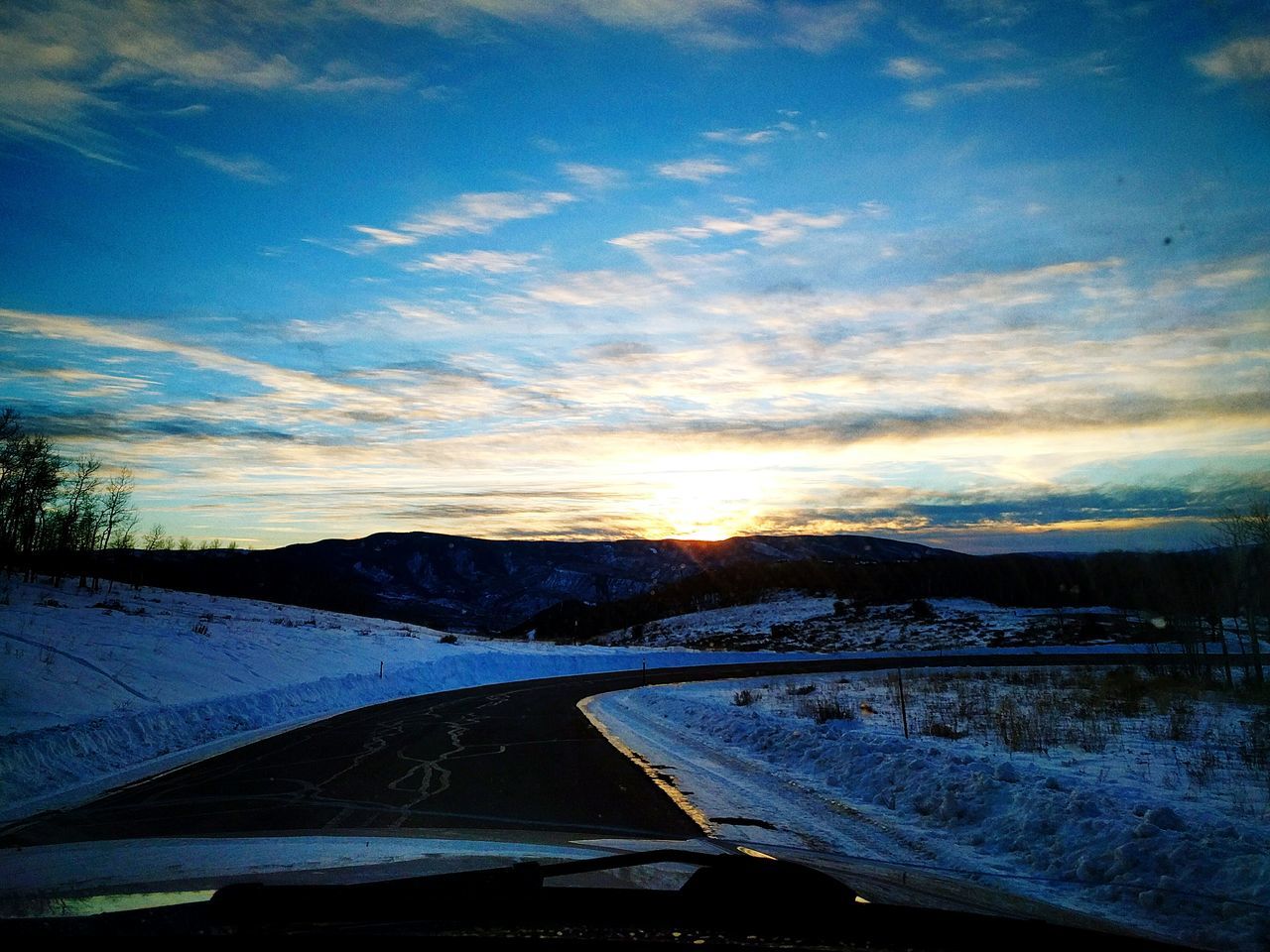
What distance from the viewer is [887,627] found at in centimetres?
7488

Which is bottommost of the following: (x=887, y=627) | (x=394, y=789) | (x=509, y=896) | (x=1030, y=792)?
(x=887, y=627)

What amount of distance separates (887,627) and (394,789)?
234 feet

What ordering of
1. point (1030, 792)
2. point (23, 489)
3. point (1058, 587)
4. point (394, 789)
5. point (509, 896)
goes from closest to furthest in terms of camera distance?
point (509, 896)
point (1030, 792)
point (394, 789)
point (23, 489)
point (1058, 587)

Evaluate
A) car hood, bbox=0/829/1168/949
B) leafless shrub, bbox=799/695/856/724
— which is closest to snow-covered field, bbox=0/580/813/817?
car hood, bbox=0/829/1168/949

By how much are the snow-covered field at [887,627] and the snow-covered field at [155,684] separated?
36107 millimetres

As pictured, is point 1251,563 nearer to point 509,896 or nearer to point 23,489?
point 509,896

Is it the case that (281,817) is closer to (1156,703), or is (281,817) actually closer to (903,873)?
(903,873)

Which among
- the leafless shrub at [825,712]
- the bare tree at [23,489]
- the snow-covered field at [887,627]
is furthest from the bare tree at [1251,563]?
the bare tree at [23,489]

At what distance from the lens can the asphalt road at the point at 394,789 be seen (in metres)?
7.57

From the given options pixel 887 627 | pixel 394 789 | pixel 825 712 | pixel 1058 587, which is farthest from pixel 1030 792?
Answer: pixel 1058 587

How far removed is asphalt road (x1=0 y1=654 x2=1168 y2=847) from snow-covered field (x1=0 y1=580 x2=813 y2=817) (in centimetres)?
127

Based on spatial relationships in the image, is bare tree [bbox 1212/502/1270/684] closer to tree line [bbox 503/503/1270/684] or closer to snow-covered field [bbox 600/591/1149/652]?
tree line [bbox 503/503/1270/684]

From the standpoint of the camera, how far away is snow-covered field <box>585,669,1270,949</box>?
5902 mm

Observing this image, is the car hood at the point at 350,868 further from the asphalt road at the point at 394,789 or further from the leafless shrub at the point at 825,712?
the leafless shrub at the point at 825,712
